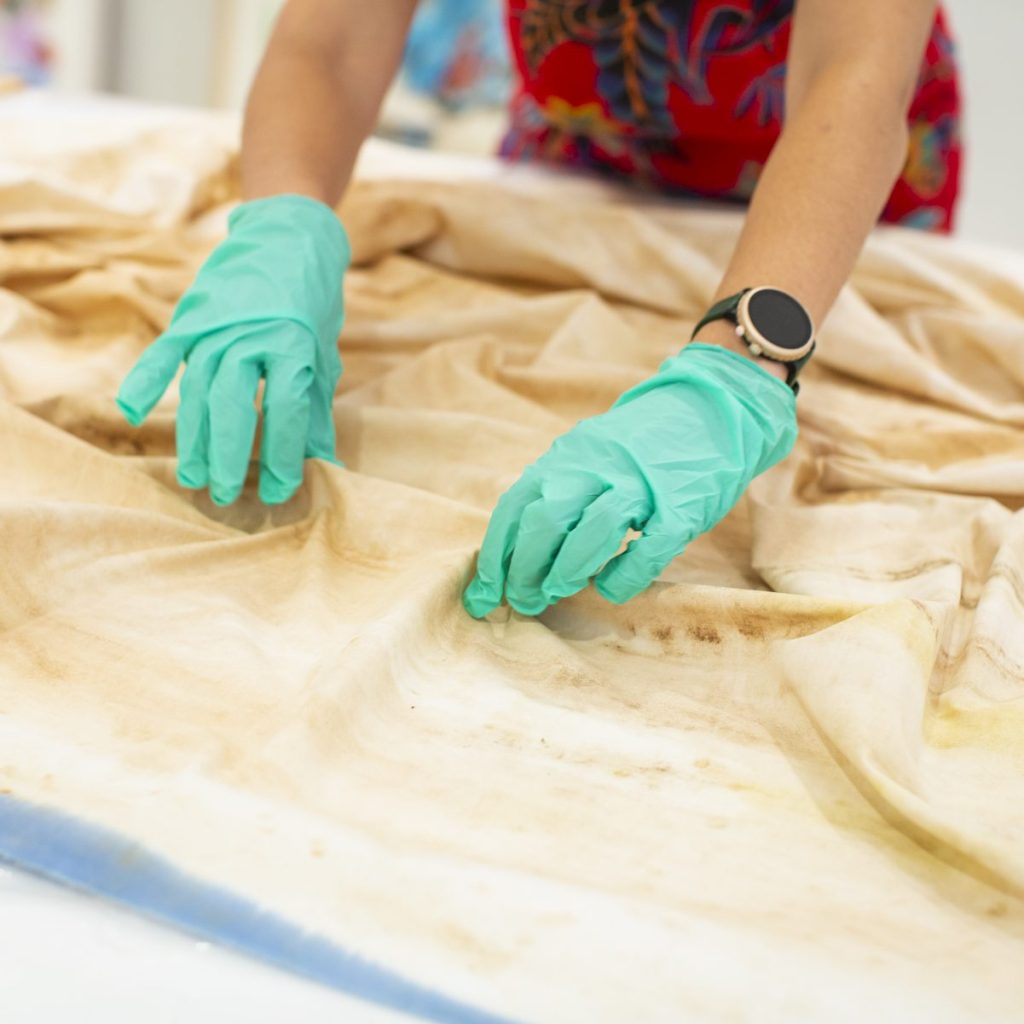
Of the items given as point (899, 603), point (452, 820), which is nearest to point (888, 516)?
point (899, 603)

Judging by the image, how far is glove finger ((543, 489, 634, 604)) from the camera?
732mm

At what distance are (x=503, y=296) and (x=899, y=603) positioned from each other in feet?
2.75

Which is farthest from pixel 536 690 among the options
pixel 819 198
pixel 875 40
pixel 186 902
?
pixel 875 40

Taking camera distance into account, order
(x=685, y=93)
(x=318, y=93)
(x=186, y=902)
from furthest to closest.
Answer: (x=685, y=93), (x=318, y=93), (x=186, y=902)

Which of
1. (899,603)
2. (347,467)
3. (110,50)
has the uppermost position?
(899,603)

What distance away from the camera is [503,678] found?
2.35 ft

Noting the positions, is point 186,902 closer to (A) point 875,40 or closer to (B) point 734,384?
(B) point 734,384

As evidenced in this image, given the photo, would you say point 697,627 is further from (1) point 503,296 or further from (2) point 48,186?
(2) point 48,186

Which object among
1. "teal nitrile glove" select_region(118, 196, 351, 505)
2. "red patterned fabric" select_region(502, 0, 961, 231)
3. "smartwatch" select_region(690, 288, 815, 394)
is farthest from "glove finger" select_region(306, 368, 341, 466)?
"red patterned fabric" select_region(502, 0, 961, 231)

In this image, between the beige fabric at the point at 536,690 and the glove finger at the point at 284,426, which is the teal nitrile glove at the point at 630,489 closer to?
the beige fabric at the point at 536,690

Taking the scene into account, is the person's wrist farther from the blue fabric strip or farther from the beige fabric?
the blue fabric strip

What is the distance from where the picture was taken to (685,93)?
1.53m

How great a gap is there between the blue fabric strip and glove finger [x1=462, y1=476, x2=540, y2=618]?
31cm

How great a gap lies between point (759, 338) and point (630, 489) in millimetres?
201
